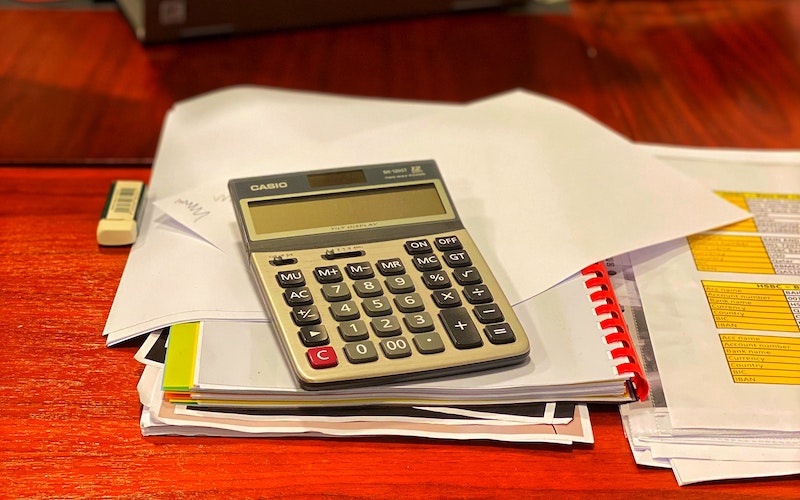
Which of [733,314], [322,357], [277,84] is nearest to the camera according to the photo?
[322,357]

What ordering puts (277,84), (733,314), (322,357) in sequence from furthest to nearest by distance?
(277,84), (733,314), (322,357)

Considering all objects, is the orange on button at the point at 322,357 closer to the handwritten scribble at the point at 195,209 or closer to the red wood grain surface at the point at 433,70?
the handwritten scribble at the point at 195,209

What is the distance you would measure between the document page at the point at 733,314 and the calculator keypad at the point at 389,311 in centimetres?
12

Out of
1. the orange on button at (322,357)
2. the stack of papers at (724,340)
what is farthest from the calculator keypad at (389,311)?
the stack of papers at (724,340)

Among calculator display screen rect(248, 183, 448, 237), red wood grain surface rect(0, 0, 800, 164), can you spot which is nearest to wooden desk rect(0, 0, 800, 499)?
red wood grain surface rect(0, 0, 800, 164)

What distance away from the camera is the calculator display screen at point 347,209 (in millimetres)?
610

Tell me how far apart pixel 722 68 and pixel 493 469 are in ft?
2.02

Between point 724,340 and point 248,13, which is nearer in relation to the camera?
point 724,340

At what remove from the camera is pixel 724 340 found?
1.96ft

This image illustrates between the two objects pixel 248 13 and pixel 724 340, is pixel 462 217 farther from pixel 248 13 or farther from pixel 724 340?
pixel 248 13

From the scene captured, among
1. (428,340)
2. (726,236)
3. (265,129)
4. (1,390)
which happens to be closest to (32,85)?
(265,129)

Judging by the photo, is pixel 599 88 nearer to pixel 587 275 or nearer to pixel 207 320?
pixel 587 275

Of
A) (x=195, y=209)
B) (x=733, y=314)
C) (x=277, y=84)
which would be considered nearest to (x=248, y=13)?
(x=277, y=84)

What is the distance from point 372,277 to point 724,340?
0.25m
